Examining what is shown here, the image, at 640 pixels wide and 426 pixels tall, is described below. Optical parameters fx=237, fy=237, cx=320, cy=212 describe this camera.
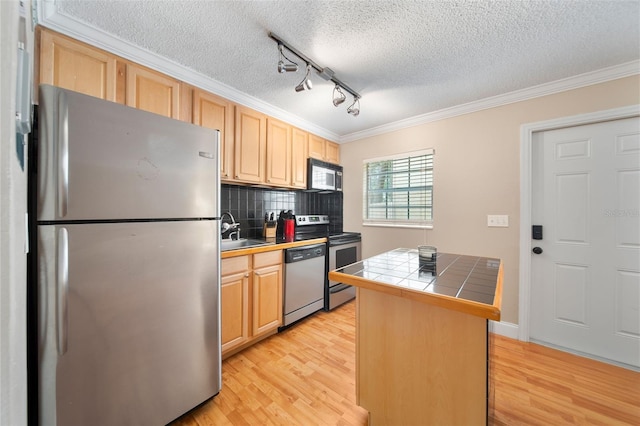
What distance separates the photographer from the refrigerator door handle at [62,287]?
3.12 ft

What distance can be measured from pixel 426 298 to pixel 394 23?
5.22ft

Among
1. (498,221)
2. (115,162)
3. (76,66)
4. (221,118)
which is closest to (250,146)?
(221,118)

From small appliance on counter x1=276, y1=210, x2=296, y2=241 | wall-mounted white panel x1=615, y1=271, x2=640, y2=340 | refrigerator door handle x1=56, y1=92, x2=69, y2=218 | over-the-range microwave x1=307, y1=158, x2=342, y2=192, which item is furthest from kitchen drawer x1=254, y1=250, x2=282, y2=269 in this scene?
wall-mounted white panel x1=615, y1=271, x2=640, y2=340

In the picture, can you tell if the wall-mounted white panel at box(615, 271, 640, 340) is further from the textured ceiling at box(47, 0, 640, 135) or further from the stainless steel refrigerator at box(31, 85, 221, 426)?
the stainless steel refrigerator at box(31, 85, 221, 426)

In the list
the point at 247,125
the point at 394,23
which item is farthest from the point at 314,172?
the point at 394,23

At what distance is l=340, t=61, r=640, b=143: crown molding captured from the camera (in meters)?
1.87

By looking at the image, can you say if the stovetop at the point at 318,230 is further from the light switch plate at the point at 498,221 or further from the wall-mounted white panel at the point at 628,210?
the wall-mounted white panel at the point at 628,210

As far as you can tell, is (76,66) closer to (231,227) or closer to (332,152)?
(231,227)

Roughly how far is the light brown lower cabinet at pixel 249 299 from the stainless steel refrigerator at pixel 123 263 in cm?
41

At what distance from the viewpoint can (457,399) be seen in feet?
3.42

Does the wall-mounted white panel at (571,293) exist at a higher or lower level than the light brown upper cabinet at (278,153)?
lower

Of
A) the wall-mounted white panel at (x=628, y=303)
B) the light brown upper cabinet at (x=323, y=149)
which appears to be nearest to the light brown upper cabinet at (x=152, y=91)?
the light brown upper cabinet at (x=323, y=149)

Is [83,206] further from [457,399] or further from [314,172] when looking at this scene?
[314,172]

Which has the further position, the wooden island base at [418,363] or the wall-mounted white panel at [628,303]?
the wall-mounted white panel at [628,303]
